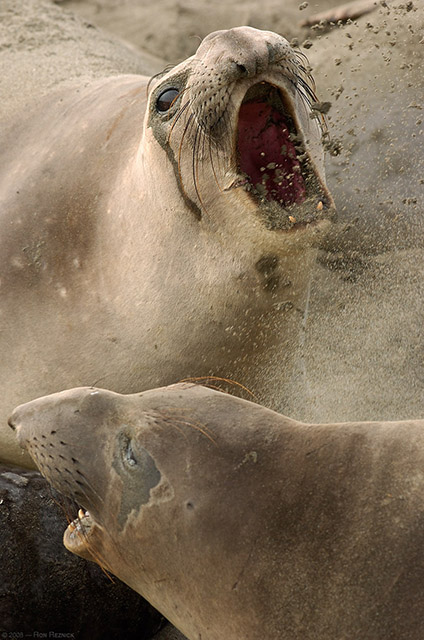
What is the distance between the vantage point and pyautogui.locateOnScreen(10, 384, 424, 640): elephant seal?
306 cm

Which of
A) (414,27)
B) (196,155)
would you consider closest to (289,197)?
(196,155)

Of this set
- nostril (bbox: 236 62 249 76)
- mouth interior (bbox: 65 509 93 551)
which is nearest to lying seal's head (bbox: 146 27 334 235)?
nostril (bbox: 236 62 249 76)

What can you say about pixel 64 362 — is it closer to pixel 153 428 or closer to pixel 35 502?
pixel 35 502

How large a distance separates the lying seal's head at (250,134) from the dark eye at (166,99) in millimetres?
70

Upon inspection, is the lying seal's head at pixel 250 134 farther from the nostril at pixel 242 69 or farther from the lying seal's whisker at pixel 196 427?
the lying seal's whisker at pixel 196 427

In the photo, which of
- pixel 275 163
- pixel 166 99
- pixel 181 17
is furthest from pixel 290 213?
pixel 181 17

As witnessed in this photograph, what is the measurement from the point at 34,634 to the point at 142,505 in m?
1.25

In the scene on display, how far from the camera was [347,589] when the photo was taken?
3053mm

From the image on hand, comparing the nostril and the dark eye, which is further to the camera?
the dark eye

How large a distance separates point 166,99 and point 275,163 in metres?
0.55

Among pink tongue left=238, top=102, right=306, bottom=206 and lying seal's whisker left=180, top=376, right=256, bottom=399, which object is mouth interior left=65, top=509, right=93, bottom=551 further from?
pink tongue left=238, top=102, right=306, bottom=206

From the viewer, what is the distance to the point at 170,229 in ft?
13.9

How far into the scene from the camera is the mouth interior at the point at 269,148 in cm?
396

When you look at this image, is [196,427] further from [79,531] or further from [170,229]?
[170,229]
